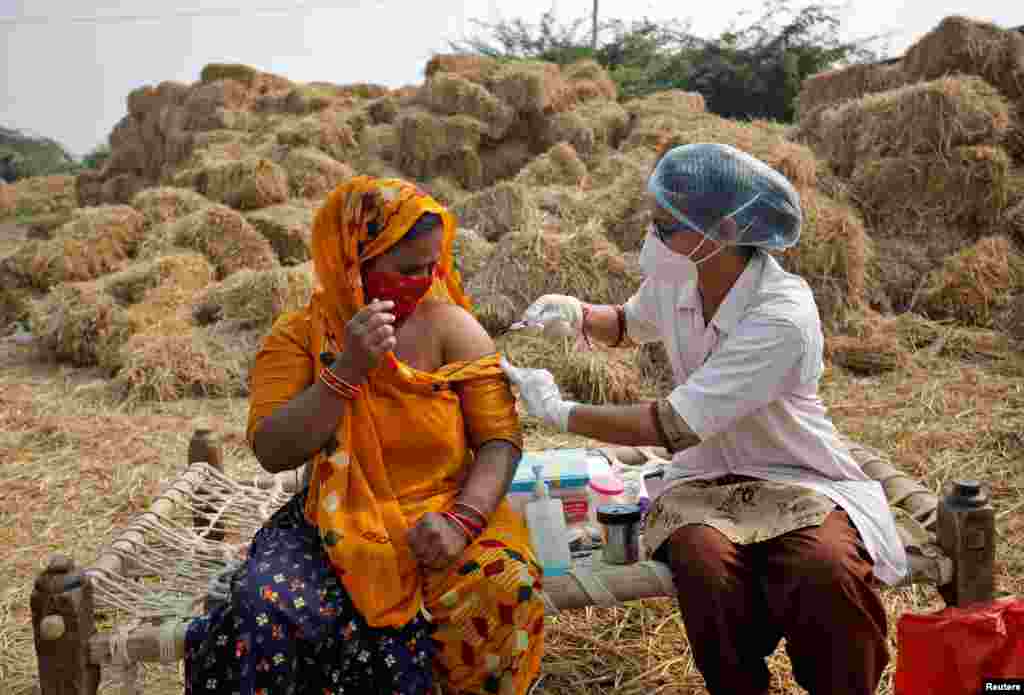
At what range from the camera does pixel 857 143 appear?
24.5 ft

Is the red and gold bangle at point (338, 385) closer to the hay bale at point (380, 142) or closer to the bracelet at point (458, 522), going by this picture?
the bracelet at point (458, 522)

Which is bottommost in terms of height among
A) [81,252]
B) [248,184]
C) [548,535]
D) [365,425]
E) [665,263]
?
[548,535]

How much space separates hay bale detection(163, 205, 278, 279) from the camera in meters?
7.61

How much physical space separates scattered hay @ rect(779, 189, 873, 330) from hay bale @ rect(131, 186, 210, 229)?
5132 millimetres

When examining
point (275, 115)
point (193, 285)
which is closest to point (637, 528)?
point (193, 285)

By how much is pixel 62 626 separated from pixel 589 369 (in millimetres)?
3371

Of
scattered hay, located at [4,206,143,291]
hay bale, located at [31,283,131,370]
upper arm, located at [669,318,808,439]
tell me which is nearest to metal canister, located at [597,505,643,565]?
upper arm, located at [669,318,808,439]

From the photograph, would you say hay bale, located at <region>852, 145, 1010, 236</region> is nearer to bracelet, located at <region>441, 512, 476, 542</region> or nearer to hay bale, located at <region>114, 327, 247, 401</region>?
hay bale, located at <region>114, 327, 247, 401</region>

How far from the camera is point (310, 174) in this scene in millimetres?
8906

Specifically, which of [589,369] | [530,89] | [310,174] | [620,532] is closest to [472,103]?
[530,89]

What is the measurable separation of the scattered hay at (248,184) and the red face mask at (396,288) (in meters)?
6.61

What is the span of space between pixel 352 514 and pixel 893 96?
22.0ft

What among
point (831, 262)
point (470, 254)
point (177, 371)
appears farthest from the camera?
point (470, 254)

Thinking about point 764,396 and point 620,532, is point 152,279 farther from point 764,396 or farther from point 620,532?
point 764,396
